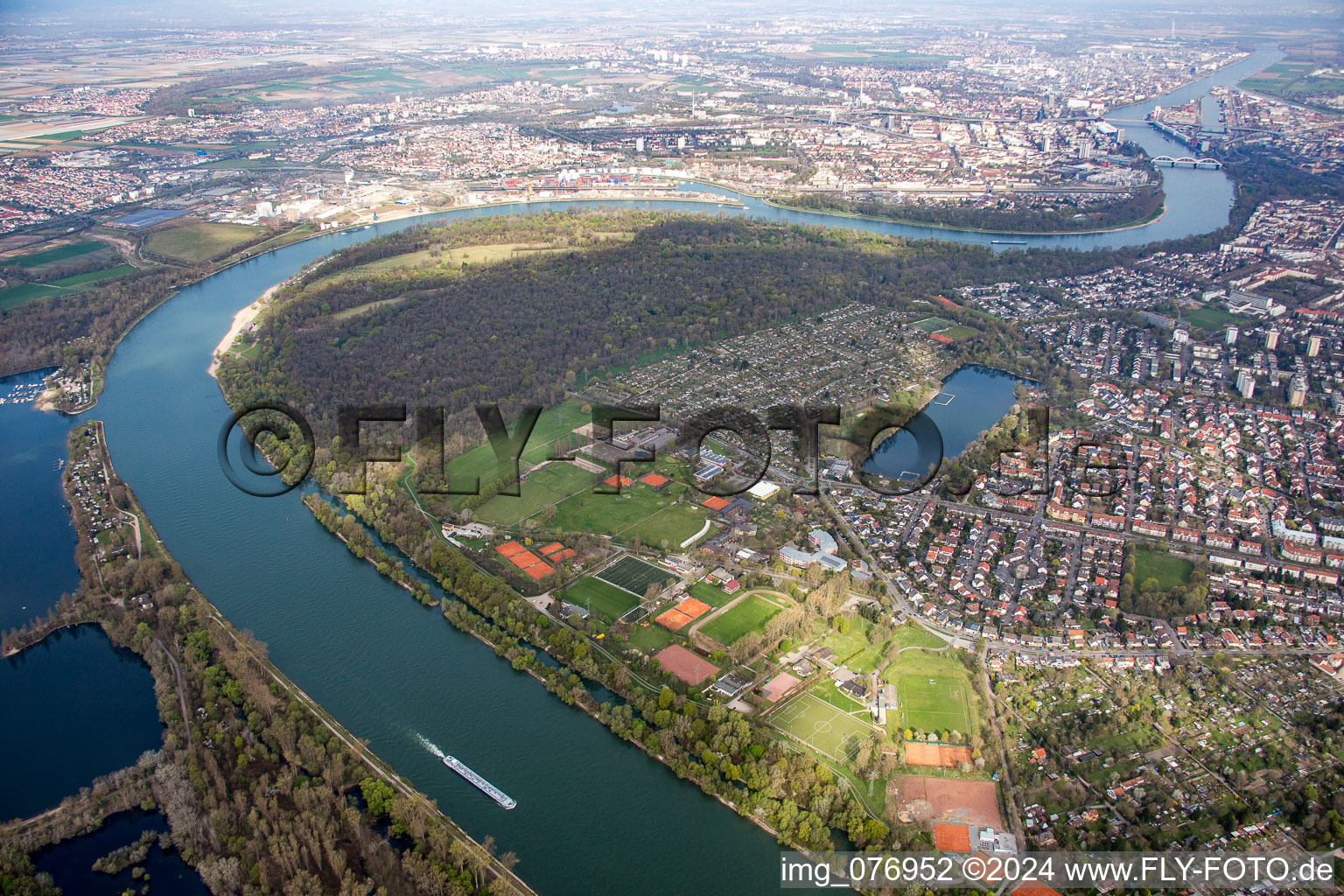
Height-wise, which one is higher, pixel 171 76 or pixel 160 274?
pixel 171 76

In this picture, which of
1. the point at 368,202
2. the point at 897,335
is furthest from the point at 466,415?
the point at 368,202

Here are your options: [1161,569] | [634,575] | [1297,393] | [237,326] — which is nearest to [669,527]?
[634,575]

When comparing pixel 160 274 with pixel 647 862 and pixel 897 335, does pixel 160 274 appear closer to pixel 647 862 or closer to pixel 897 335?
pixel 897 335

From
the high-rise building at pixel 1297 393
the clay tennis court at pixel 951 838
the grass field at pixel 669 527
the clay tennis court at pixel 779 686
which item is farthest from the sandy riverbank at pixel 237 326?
the high-rise building at pixel 1297 393

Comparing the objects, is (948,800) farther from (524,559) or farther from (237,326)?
(237,326)

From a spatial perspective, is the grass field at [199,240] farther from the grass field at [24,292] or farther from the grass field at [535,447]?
the grass field at [535,447]

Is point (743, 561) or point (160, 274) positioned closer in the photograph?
point (743, 561)
